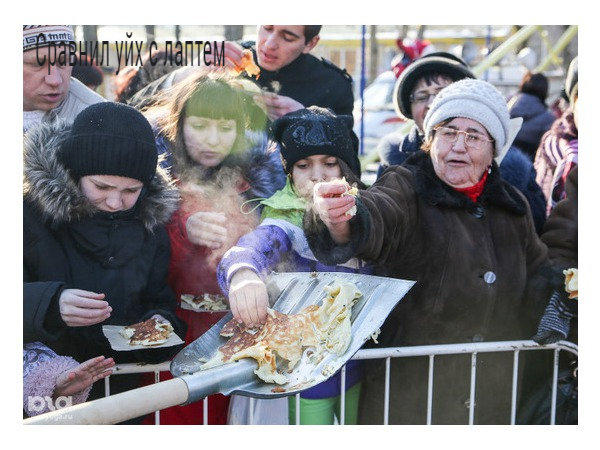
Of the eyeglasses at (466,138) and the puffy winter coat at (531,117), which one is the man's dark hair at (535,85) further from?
the eyeglasses at (466,138)

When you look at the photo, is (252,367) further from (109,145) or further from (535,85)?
(535,85)

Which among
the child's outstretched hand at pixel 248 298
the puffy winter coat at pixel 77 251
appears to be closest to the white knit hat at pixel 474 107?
the child's outstretched hand at pixel 248 298

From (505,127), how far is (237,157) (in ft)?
3.40

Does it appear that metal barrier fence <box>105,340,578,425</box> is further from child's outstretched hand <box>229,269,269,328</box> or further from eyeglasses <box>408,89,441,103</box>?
eyeglasses <box>408,89,441,103</box>

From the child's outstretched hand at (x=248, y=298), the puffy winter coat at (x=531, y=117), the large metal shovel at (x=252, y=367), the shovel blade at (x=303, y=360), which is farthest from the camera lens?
the puffy winter coat at (x=531, y=117)

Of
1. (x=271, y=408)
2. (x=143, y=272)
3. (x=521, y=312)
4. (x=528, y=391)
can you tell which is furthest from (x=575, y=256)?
(x=143, y=272)

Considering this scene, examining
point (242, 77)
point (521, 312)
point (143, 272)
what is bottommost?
point (521, 312)

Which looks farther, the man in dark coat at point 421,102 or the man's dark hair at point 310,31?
the man in dark coat at point 421,102

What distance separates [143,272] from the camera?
259 centimetres

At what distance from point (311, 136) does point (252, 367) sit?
0.86 metres

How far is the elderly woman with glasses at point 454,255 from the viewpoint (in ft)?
8.80

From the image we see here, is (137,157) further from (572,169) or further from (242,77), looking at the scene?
(572,169)

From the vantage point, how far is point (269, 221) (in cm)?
269
